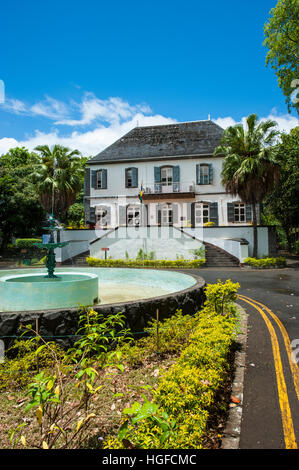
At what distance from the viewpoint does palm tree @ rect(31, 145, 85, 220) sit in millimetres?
25547

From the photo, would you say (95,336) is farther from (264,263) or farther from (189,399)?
(264,263)

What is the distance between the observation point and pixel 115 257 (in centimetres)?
2330

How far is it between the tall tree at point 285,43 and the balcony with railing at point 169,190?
13.4 meters

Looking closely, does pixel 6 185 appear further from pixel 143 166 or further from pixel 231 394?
pixel 231 394

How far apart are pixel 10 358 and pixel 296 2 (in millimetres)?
19246

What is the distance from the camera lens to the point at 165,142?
31.9 meters

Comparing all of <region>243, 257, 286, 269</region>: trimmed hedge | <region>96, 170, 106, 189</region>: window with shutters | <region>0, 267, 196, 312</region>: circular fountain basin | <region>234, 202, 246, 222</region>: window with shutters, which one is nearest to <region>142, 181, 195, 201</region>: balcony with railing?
<region>234, 202, 246, 222</region>: window with shutters

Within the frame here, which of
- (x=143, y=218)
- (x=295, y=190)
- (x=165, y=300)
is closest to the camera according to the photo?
(x=165, y=300)

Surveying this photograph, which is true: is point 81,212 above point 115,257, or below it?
above

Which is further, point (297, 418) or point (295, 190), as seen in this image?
point (295, 190)

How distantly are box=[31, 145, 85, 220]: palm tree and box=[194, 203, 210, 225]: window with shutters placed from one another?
38.7 ft

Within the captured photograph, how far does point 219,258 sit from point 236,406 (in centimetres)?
1904

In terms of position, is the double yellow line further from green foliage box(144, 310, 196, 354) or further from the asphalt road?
green foliage box(144, 310, 196, 354)
